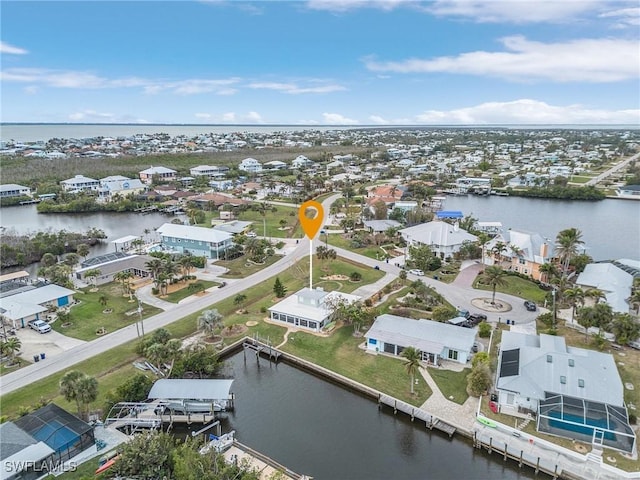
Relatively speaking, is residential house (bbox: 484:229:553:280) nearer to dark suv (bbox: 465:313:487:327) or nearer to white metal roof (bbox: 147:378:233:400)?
dark suv (bbox: 465:313:487:327)

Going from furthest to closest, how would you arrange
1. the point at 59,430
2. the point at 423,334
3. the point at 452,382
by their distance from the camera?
1. the point at 423,334
2. the point at 452,382
3. the point at 59,430

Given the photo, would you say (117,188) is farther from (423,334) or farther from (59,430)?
(423,334)

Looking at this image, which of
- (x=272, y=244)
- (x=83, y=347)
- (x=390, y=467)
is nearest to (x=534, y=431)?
(x=390, y=467)

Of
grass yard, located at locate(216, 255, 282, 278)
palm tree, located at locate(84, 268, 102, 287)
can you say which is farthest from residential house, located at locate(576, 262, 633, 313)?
palm tree, located at locate(84, 268, 102, 287)

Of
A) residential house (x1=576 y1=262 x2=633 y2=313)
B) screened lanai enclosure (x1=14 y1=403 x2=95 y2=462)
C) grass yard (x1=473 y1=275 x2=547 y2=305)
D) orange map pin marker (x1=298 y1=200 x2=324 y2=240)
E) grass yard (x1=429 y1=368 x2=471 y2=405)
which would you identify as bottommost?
grass yard (x1=429 y1=368 x2=471 y2=405)

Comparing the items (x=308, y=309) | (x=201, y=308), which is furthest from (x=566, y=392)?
(x=201, y=308)

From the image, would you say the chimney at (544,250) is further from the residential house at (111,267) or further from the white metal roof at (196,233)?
the residential house at (111,267)
